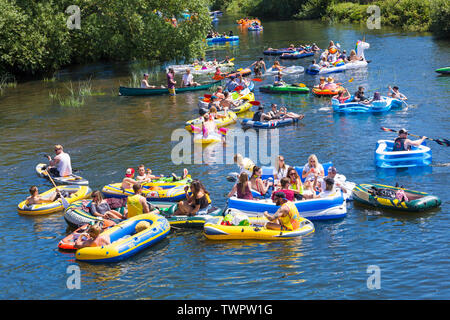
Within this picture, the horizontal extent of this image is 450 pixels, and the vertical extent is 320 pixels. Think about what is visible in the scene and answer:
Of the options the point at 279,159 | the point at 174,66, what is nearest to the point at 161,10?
the point at 174,66

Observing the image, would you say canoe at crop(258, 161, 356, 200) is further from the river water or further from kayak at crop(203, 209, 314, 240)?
kayak at crop(203, 209, 314, 240)

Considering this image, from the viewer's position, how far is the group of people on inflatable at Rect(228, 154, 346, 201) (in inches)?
615

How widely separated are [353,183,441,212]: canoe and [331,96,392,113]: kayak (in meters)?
10.0

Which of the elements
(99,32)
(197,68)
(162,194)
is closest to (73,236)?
(162,194)

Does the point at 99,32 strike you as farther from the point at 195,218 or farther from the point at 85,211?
the point at 195,218

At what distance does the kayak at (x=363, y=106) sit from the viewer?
83.4 ft

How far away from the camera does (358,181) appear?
1791 centimetres

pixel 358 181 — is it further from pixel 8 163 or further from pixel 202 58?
pixel 202 58

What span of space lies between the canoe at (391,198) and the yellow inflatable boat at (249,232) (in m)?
2.23

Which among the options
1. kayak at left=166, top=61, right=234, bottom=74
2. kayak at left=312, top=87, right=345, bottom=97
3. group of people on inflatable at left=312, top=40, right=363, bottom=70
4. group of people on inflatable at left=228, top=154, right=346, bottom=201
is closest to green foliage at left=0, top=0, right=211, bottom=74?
kayak at left=166, top=61, right=234, bottom=74

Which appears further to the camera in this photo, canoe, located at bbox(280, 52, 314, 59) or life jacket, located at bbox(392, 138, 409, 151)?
canoe, located at bbox(280, 52, 314, 59)

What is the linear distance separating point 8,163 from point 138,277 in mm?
11677

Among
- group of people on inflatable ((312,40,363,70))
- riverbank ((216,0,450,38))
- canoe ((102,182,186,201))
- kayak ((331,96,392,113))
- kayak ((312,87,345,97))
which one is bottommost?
canoe ((102,182,186,201))

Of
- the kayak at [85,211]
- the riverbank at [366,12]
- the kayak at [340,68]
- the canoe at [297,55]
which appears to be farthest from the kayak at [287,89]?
the riverbank at [366,12]
